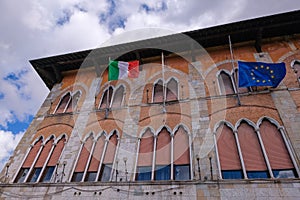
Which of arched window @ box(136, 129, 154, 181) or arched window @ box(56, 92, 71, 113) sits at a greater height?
arched window @ box(56, 92, 71, 113)

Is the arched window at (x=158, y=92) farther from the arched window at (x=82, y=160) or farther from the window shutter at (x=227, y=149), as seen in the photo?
the arched window at (x=82, y=160)

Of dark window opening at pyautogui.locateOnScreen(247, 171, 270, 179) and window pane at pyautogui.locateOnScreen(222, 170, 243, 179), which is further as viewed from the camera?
window pane at pyautogui.locateOnScreen(222, 170, 243, 179)

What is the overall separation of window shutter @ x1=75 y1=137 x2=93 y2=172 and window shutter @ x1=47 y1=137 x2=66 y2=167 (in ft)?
3.47

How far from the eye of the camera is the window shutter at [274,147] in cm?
632

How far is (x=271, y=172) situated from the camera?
6.15m

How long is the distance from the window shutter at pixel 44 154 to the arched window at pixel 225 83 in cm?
769

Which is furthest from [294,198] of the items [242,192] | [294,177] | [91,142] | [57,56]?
[57,56]

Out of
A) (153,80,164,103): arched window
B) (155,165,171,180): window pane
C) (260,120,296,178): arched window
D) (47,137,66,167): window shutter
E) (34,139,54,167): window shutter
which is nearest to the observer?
(260,120,296,178): arched window

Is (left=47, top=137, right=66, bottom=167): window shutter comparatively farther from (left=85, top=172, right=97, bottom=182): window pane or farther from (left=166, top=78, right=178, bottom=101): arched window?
(left=166, top=78, right=178, bottom=101): arched window


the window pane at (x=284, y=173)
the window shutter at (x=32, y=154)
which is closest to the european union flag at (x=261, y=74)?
the window pane at (x=284, y=173)

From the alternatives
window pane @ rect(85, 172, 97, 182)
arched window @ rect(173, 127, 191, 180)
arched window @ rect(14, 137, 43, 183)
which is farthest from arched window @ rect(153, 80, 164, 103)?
arched window @ rect(14, 137, 43, 183)

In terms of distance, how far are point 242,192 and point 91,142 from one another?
5.73 meters

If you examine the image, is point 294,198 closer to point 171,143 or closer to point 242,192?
point 242,192

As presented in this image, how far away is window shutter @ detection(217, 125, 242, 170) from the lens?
6.65 metres
